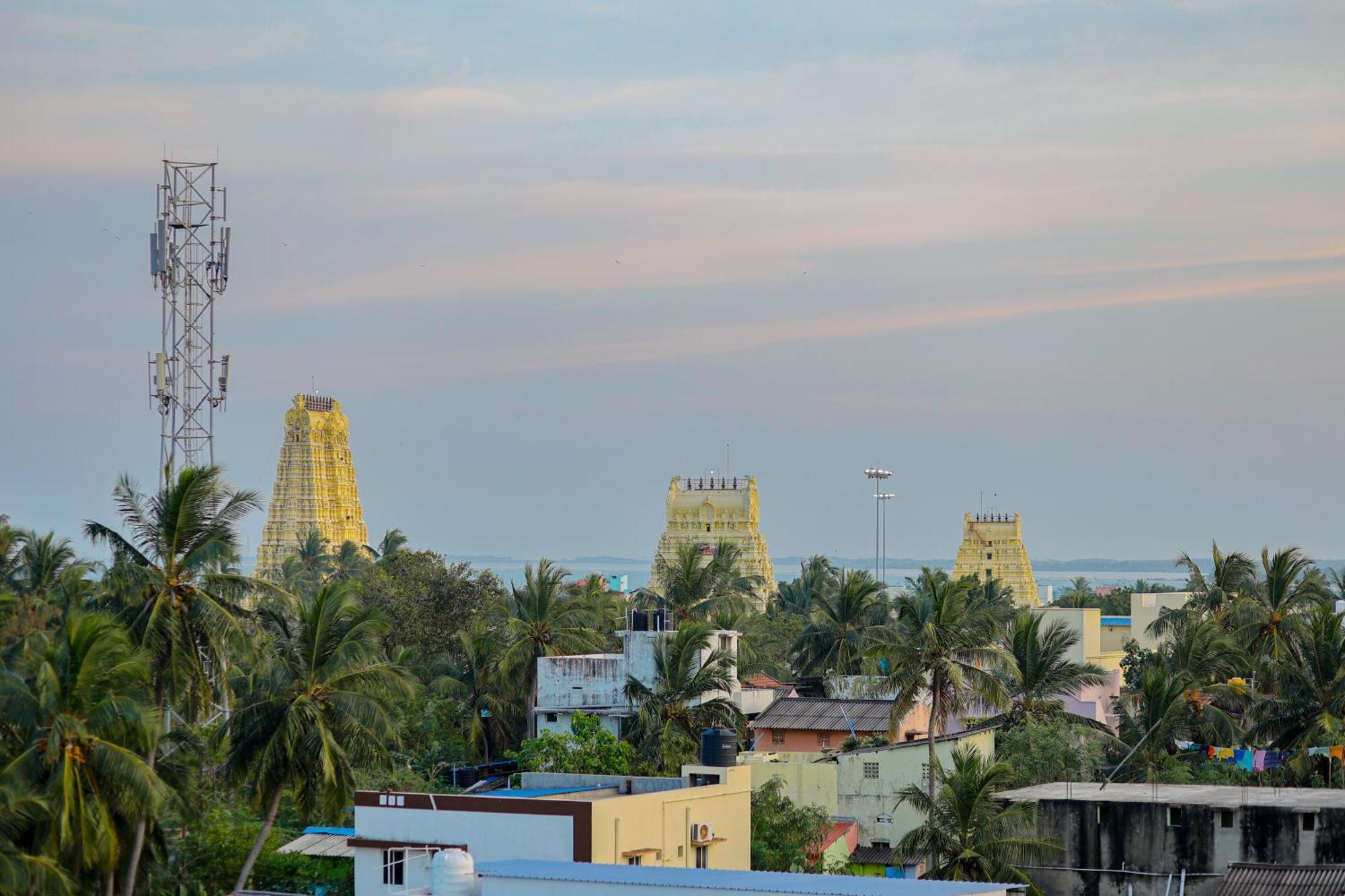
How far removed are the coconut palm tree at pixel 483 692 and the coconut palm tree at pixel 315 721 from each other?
63.7 feet

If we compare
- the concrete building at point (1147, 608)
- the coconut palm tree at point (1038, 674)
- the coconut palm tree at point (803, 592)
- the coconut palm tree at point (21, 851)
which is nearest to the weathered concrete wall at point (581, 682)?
the coconut palm tree at point (1038, 674)

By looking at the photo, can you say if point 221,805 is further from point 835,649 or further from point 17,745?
point 835,649

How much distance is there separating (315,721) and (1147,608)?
223 feet

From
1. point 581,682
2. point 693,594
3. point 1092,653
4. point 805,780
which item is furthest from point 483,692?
point 1092,653

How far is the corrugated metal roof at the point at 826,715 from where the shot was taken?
172ft

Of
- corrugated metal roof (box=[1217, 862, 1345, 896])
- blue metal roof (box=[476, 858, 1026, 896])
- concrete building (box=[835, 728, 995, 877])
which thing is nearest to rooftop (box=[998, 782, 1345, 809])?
corrugated metal roof (box=[1217, 862, 1345, 896])

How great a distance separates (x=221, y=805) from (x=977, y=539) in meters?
85.1

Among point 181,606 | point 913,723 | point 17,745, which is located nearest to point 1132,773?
point 913,723

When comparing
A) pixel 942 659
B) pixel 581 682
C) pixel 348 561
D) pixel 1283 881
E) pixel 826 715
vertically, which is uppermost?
pixel 348 561

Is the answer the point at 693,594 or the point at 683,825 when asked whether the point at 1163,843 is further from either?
the point at 693,594

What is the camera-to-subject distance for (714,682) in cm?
5000

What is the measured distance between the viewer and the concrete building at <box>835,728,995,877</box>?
46250 mm

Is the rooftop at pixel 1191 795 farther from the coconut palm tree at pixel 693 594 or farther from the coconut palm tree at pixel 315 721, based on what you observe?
the coconut palm tree at pixel 693 594

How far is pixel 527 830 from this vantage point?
97.6 feet
